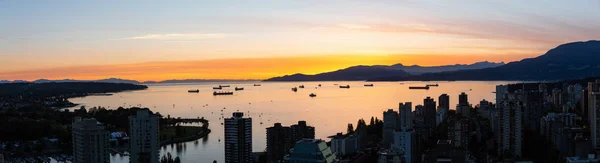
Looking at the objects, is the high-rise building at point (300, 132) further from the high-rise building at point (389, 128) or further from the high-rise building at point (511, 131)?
the high-rise building at point (511, 131)

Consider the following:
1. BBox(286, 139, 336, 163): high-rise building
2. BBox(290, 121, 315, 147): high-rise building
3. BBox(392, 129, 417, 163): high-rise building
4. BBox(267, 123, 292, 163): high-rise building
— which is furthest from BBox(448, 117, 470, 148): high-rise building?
BBox(286, 139, 336, 163): high-rise building

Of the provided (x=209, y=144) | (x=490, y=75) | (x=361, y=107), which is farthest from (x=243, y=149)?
(x=490, y=75)

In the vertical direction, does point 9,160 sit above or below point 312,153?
below

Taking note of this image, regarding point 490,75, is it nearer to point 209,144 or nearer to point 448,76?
point 448,76

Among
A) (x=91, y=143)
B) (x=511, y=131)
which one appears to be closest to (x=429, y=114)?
(x=511, y=131)

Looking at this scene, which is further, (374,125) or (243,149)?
(374,125)

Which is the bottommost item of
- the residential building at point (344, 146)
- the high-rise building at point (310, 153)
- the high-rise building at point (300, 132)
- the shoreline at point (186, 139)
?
the shoreline at point (186, 139)

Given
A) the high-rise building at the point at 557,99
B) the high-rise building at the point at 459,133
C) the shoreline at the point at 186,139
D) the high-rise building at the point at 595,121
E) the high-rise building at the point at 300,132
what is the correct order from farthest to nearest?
the high-rise building at the point at 557,99, the shoreline at the point at 186,139, the high-rise building at the point at 459,133, the high-rise building at the point at 595,121, the high-rise building at the point at 300,132

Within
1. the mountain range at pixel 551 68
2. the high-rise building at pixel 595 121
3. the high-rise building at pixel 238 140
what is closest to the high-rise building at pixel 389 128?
the high-rise building at pixel 238 140

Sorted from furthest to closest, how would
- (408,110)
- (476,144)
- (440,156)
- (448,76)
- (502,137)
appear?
(448,76) < (408,110) < (476,144) < (502,137) < (440,156)
